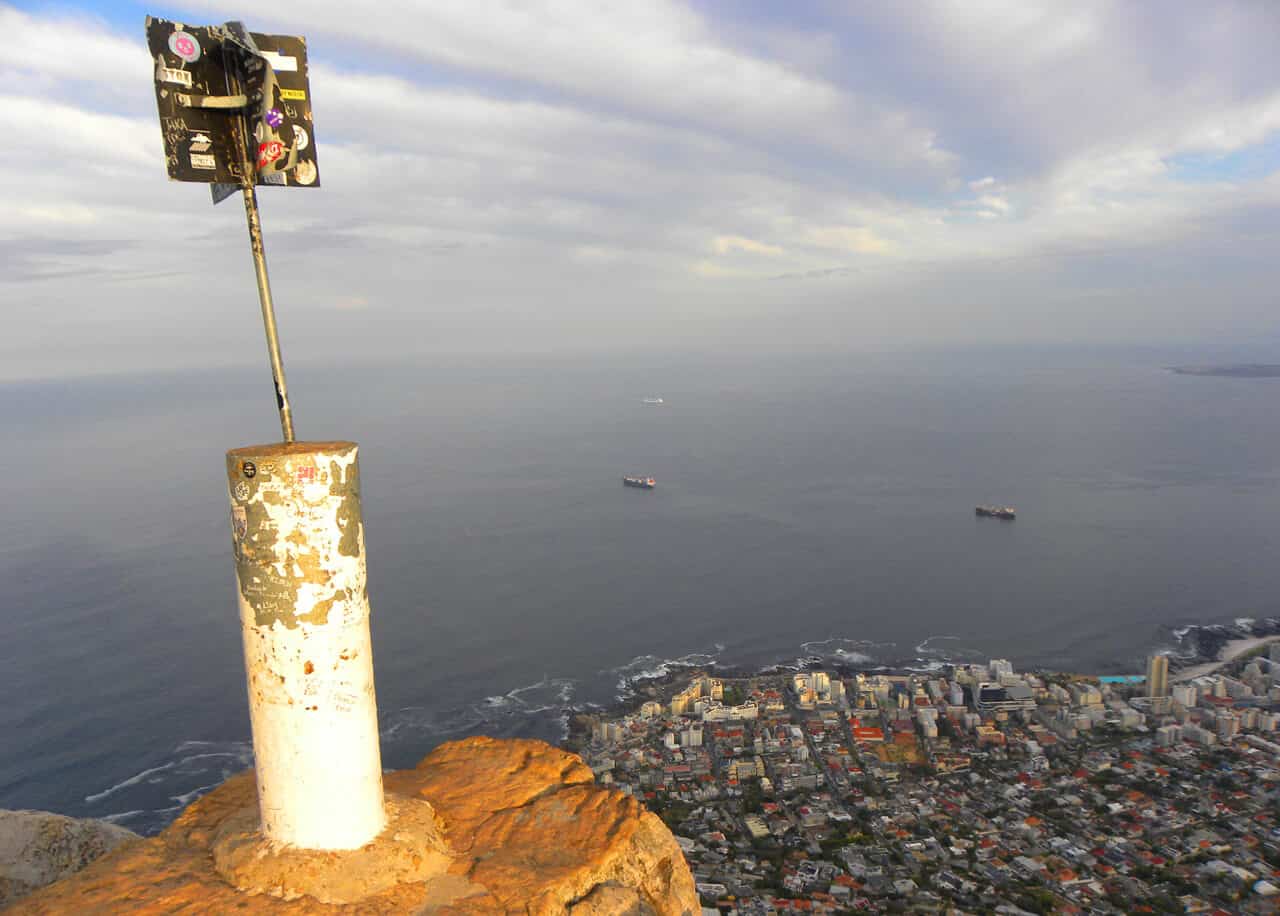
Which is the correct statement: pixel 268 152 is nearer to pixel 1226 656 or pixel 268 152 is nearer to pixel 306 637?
pixel 306 637

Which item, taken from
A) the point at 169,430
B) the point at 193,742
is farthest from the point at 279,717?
the point at 169,430

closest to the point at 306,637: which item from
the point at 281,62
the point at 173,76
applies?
the point at 173,76

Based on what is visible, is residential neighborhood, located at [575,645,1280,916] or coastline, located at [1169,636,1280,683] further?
coastline, located at [1169,636,1280,683]

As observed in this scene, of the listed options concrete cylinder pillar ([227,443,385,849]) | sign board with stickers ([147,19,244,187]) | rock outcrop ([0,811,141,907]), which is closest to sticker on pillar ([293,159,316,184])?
sign board with stickers ([147,19,244,187])

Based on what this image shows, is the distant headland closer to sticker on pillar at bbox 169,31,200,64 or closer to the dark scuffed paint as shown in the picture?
the dark scuffed paint

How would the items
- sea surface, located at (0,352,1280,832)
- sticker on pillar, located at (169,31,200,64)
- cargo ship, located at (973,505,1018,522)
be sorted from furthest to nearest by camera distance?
cargo ship, located at (973,505,1018,522) → sea surface, located at (0,352,1280,832) → sticker on pillar, located at (169,31,200,64)
